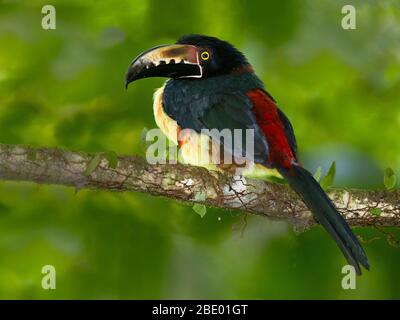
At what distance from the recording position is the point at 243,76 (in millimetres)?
4148

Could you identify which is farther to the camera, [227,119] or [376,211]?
[227,119]

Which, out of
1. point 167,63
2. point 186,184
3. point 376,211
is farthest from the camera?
point 167,63

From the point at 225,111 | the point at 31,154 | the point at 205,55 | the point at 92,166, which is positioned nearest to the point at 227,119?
the point at 225,111

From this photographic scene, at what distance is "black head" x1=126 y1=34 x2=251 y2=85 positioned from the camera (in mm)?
4043

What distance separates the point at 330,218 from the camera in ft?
10.7

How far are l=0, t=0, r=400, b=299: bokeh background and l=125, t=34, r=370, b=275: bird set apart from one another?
1.34 feet

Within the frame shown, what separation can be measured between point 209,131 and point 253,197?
47cm

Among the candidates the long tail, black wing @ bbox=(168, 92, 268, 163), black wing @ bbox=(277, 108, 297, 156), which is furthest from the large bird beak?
the long tail

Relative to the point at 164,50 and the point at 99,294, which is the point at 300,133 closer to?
the point at 164,50

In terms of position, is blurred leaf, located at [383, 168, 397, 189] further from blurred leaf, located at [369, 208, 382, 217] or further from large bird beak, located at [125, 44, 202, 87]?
large bird beak, located at [125, 44, 202, 87]

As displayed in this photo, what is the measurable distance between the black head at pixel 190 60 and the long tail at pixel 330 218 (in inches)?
43.4

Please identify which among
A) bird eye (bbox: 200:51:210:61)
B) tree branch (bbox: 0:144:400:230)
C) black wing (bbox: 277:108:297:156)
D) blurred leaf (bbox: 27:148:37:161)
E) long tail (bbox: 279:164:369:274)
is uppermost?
bird eye (bbox: 200:51:210:61)

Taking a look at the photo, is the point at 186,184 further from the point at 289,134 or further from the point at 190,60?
the point at 190,60

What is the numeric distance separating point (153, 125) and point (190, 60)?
1.67 feet
